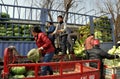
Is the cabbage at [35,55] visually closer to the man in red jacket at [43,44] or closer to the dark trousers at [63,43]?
the man in red jacket at [43,44]

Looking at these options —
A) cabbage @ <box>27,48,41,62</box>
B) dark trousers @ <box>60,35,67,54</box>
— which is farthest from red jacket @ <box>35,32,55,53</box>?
dark trousers @ <box>60,35,67,54</box>

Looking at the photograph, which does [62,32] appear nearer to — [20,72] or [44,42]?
[44,42]

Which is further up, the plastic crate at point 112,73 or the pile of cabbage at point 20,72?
the pile of cabbage at point 20,72

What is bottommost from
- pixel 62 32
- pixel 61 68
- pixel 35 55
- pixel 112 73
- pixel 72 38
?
pixel 112 73

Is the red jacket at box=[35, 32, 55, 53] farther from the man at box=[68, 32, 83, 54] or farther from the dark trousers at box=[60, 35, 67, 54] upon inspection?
the man at box=[68, 32, 83, 54]

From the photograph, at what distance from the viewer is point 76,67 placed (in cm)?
865

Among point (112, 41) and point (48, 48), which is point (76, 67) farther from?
point (112, 41)

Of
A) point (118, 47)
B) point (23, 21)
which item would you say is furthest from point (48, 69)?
point (118, 47)

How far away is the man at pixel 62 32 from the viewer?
10479 mm

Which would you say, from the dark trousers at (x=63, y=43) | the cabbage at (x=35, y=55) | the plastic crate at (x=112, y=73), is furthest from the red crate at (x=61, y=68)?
the dark trousers at (x=63, y=43)

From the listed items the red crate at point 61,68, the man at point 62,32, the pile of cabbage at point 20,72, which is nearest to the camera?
the red crate at point 61,68

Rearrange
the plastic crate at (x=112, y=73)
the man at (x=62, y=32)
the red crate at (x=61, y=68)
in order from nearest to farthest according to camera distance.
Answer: the red crate at (x=61, y=68)
the plastic crate at (x=112, y=73)
the man at (x=62, y=32)

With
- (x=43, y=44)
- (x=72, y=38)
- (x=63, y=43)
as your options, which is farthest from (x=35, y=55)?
(x=72, y=38)

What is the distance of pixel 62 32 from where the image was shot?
424 inches
